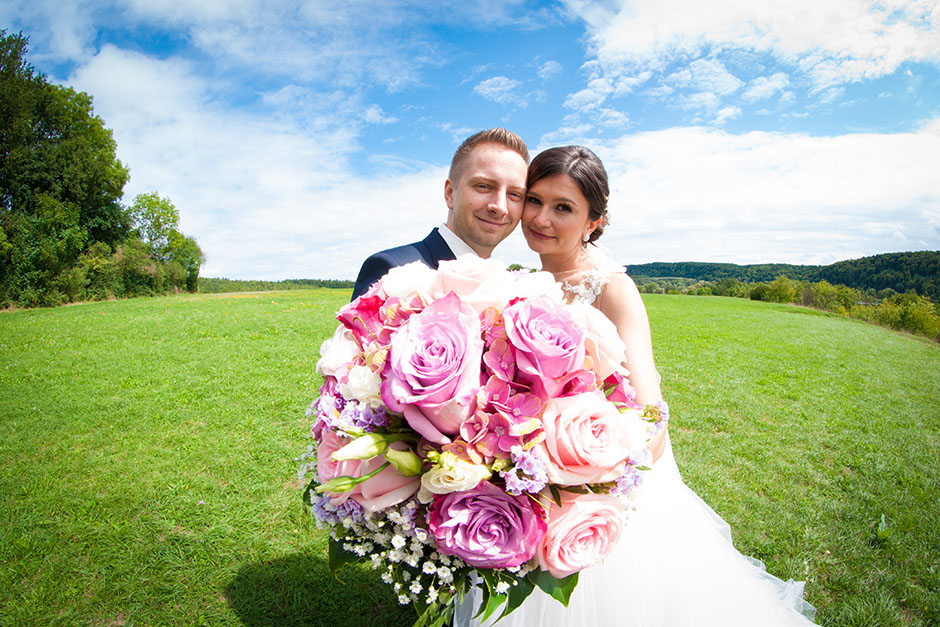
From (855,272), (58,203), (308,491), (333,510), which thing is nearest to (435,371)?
(333,510)

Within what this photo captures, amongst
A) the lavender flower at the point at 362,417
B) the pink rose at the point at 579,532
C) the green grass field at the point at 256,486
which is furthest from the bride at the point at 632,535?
the green grass field at the point at 256,486

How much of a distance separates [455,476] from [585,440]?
410 mm

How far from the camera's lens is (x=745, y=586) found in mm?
2879

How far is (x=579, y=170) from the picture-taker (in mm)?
3244

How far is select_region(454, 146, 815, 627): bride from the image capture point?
2408 millimetres

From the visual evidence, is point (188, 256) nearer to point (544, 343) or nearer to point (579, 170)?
point (579, 170)

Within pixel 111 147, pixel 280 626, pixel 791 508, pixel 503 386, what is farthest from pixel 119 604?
pixel 111 147

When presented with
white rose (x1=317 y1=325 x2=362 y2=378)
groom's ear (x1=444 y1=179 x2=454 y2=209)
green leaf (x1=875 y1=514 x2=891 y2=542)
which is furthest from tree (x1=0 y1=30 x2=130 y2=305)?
green leaf (x1=875 y1=514 x2=891 y2=542)

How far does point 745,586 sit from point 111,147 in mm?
54829

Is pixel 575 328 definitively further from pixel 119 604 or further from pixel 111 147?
pixel 111 147

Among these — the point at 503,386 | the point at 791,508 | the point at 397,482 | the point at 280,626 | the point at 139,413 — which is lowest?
the point at 791,508

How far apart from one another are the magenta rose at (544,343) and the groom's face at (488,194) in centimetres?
194

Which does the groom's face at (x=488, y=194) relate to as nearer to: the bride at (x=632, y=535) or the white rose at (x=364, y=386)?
the bride at (x=632, y=535)

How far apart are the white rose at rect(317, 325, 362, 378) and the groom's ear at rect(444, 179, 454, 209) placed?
2037 millimetres
